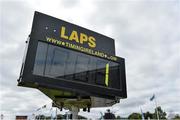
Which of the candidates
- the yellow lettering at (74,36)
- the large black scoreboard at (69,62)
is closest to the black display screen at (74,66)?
the large black scoreboard at (69,62)

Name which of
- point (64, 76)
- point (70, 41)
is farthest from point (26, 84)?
point (70, 41)

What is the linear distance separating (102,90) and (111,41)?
2.61 m

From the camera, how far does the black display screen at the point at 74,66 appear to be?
6602mm

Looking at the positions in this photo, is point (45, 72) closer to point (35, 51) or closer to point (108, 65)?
point (35, 51)

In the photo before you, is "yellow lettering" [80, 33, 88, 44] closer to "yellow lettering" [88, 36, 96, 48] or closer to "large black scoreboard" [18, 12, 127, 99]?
"large black scoreboard" [18, 12, 127, 99]

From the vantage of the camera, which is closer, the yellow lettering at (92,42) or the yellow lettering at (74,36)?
the yellow lettering at (74,36)

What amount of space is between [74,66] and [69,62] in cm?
20

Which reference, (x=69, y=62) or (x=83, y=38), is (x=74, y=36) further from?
(x=69, y=62)

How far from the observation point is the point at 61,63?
6.95 metres

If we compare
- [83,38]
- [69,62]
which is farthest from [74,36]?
[69,62]

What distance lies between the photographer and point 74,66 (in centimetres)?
711

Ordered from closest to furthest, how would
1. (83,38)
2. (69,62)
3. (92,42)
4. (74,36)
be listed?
(69,62), (74,36), (83,38), (92,42)

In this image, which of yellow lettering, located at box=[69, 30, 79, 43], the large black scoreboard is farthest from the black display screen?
yellow lettering, located at box=[69, 30, 79, 43]

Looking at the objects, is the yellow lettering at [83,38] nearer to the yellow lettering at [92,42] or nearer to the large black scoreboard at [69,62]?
the large black scoreboard at [69,62]
